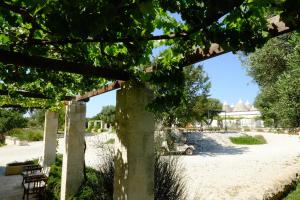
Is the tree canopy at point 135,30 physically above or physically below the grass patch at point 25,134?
above

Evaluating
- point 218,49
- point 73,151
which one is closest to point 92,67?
point 218,49

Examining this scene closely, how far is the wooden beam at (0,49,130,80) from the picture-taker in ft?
8.90

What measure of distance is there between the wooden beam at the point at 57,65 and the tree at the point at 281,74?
5002mm

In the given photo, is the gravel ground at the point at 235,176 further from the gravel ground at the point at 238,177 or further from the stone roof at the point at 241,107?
the stone roof at the point at 241,107

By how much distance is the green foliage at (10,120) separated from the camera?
1207 inches

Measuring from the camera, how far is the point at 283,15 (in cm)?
163

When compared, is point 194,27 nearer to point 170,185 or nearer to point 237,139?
point 170,185

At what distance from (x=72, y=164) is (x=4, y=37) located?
4.48 m

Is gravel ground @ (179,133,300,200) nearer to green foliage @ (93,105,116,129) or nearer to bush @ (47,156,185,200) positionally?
bush @ (47,156,185,200)

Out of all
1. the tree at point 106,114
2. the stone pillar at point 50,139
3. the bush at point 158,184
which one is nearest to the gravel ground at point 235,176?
the bush at point 158,184

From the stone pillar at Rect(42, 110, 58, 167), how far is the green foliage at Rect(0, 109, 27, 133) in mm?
19552

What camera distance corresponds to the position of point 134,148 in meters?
3.61

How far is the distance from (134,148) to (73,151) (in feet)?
13.0

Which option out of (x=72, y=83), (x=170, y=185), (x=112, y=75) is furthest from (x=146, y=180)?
(x=72, y=83)
